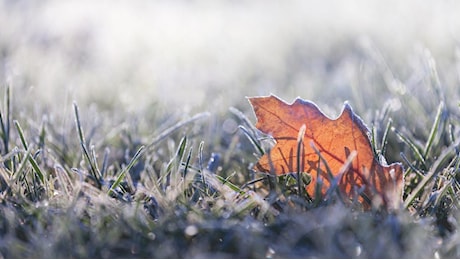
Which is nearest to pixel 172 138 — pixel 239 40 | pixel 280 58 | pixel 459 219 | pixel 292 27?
pixel 459 219

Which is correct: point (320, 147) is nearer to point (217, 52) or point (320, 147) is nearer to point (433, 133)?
point (433, 133)

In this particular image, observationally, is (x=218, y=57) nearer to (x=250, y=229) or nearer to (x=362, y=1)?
(x=362, y=1)

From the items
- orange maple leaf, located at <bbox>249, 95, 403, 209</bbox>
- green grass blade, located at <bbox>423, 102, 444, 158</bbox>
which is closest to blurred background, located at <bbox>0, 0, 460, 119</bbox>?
green grass blade, located at <bbox>423, 102, 444, 158</bbox>

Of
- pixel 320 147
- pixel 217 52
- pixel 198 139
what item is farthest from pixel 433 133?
pixel 217 52

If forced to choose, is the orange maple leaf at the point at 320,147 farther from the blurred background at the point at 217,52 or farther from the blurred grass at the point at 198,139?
the blurred background at the point at 217,52

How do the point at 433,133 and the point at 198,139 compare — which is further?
the point at 198,139

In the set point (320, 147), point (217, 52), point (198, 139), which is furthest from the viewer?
point (217, 52)

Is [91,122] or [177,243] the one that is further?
[91,122]
